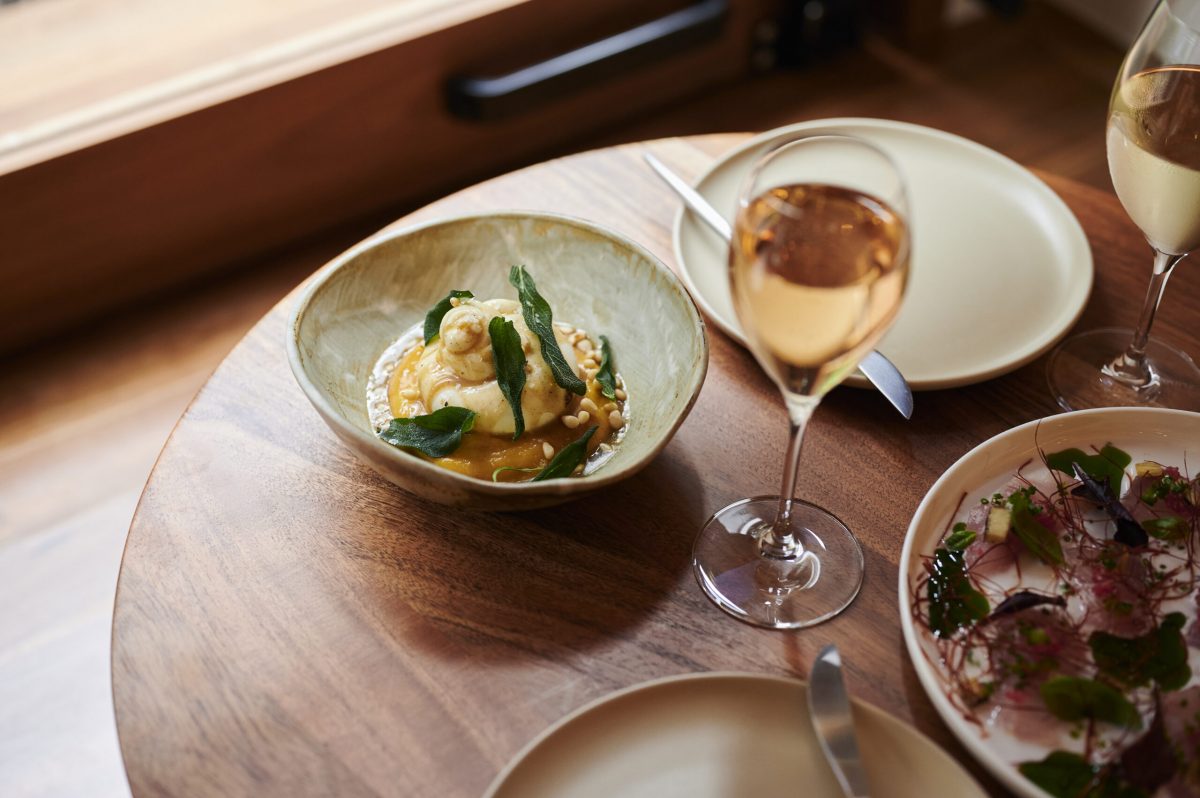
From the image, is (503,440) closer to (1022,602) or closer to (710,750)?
(710,750)

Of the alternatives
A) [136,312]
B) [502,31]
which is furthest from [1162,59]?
[136,312]

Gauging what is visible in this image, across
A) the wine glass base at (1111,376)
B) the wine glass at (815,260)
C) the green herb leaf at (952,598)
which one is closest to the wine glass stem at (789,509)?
the wine glass at (815,260)

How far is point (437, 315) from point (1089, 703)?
602 millimetres

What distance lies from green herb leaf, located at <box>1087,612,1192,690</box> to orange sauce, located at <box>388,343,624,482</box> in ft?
1.37

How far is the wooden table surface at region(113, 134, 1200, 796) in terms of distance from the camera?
2.47 ft

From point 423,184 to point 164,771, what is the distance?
71.0 inches

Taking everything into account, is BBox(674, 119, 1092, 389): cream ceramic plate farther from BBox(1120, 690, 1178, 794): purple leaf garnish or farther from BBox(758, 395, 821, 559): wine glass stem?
BBox(1120, 690, 1178, 794): purple leaf garnish

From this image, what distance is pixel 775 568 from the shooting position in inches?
33.8

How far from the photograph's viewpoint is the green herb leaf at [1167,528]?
0.84 m

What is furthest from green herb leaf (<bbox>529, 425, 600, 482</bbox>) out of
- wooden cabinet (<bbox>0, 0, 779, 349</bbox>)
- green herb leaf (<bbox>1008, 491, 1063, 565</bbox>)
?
wooden cabinet (<bbox>0, 0, 779, 349</bbox>)

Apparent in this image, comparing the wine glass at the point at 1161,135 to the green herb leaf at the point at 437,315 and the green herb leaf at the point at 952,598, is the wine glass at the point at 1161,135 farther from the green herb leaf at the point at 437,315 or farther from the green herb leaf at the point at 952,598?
the green herb leaf at the point at 437,315

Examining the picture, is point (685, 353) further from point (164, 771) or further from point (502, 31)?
point (502, 31)

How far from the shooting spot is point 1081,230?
46.6 inches

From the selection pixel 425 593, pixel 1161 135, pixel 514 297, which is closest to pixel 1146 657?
pixel 1161 135
